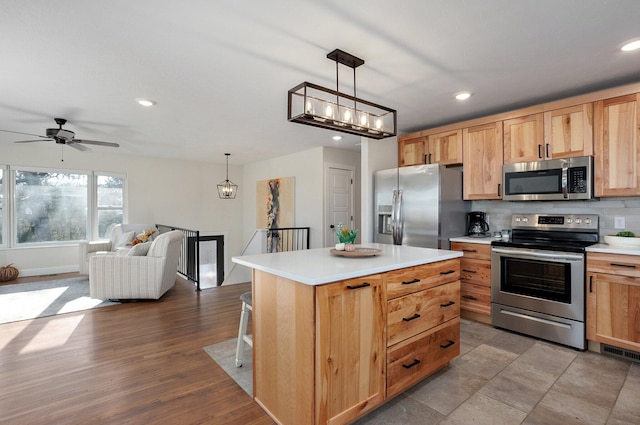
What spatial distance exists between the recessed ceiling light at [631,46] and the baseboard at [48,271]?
8.27 meters

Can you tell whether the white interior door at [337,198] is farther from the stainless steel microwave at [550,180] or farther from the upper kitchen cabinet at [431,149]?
the stainless steel microwave at [550,180]

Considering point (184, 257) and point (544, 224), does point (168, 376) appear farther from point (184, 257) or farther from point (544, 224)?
point (184, 257)

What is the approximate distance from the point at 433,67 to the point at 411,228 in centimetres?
186

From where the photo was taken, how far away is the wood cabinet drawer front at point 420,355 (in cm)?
198

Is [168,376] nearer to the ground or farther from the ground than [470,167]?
nearer to the ground

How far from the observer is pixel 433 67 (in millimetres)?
2623

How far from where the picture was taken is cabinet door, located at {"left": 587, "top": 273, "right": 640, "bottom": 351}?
2.58m

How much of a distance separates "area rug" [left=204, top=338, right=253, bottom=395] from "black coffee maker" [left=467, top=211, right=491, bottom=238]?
2.95 m

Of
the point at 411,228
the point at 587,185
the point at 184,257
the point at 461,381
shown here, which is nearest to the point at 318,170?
the point at 411,228

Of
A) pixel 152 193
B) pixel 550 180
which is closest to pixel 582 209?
pixel 550 180

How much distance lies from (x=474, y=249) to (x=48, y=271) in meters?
7.27

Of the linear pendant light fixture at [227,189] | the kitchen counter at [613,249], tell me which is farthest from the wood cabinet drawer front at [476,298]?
the linear pendant light fixture at [227,189]

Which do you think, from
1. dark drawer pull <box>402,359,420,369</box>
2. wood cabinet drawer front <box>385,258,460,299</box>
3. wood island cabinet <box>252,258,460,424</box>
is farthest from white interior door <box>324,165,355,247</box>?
dark drawer pull <box>402,359,420,369</box>

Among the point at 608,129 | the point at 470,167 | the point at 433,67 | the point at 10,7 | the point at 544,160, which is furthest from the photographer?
the point at 470,167
